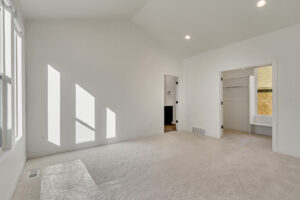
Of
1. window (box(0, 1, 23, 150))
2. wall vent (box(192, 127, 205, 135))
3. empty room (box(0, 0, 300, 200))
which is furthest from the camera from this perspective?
wall vent (box(192, 127, 205, 135))

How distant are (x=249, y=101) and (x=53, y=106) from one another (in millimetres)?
5878

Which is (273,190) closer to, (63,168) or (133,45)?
(63,168)

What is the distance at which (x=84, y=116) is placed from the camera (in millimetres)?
3678

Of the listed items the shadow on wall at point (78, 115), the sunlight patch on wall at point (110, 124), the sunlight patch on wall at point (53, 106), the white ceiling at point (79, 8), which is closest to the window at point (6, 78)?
the white ceiling at point (79, 8)

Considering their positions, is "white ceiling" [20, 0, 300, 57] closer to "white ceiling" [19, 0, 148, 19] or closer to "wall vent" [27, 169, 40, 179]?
"white ceiling" [19, 0, 148, 19]

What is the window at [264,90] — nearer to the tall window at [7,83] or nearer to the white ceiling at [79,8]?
the white ceiling at [79,8]

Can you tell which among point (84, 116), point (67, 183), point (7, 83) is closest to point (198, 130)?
point (84, 116)

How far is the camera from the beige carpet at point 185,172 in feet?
6.30

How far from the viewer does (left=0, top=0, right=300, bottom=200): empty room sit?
6.70 ft

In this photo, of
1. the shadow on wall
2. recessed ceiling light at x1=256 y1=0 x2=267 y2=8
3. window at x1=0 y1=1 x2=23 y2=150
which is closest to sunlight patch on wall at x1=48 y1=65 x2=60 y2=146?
the shadow on wall

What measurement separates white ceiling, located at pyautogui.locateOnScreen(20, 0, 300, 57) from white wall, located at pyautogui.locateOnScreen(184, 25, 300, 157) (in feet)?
0.84

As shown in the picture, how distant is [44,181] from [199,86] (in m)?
4.74

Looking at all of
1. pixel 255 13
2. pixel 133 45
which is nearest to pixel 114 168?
pixel 133 45

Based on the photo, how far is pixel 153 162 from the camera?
289 centimetres
